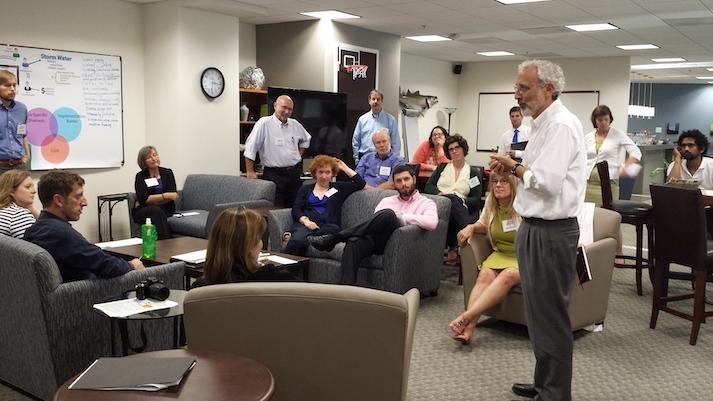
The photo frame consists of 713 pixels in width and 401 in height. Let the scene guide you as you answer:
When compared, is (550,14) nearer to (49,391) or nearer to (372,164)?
(372,164)

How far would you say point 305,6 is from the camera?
6965 mm

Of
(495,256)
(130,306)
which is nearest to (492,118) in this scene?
(495,256)

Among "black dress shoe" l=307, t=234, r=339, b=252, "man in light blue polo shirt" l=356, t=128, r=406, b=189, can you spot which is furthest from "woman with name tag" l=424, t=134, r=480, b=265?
"black dress shoe" l=307, t=234, r=339, b=252

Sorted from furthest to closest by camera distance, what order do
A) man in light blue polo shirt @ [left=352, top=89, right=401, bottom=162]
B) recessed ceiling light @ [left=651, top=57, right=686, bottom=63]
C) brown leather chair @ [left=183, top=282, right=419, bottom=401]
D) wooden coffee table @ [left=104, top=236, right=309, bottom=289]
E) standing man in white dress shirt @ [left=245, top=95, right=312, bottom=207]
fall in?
1. recessed ceiling light @ [left=651, top=57, right=686, bottom=63]
2. man in light blue polo shirt @ [left=352, top=89, right=401, bottom=162]
3. standing man in white dress shirt @ [left=245, top=95, right=312, bottom=207]
4. wooden coffee table @ [left=104, top=236, right=309, bottom=289]
5. brown leather chair @ [left=183, top=282, right=419, bottom=401]

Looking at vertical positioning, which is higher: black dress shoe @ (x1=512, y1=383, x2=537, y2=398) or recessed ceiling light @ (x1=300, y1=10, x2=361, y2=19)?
recessed ceiling light @ (x1=300, y1=10, x2=361, y2=19)

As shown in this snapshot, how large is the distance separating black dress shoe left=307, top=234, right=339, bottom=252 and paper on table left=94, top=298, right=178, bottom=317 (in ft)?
5.74

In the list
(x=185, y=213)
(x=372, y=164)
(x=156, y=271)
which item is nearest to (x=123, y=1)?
(x=185, y=213)

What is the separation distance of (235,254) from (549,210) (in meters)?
1.31

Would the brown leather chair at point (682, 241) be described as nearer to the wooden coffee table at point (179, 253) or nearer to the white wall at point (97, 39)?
the wooden coffee table at point (179, 253)

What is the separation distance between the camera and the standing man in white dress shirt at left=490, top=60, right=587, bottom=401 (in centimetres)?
254

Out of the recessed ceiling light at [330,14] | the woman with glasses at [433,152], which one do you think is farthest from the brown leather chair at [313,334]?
the recessed ceiling light at [330,14]

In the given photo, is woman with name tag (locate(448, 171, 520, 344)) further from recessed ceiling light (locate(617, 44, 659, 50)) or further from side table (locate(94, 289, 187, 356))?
recessed ceiling light (locate(617, 44, 659, 50))

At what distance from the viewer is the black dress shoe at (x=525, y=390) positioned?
3041 mm

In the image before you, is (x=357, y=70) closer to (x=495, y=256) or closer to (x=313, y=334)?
(x=495, y=256)
